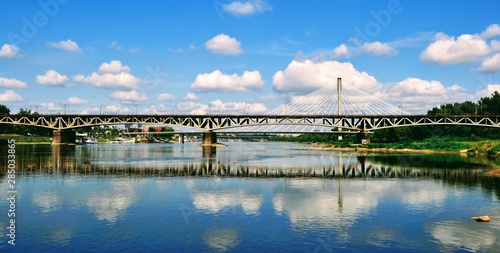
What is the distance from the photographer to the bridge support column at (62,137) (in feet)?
482

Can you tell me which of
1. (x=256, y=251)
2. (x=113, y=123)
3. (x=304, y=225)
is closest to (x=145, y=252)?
(x=256, y=251)

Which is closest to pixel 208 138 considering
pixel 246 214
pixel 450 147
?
pixel 450 147

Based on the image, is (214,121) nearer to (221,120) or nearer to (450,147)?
(221,120)

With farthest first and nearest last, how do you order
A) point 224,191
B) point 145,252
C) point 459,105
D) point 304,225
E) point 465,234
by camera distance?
point 459,105 → point 224,191 → point 304,225 → point 465,234 → point 145,252

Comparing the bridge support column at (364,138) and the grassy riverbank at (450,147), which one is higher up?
the bridge support column at (364,138)

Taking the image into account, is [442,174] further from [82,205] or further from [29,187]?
[29,187]

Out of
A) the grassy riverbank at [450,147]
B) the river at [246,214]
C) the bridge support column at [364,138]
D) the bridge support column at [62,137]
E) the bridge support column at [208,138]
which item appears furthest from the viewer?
the bridge support column at [208,138]

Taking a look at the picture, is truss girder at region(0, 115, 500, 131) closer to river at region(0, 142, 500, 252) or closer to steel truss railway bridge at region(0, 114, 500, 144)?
steel truss railway bridge at region(0, 114, 500, 144)

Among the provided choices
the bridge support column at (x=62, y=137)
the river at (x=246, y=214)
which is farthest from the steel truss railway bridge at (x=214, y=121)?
the river at (x=246, y=214)

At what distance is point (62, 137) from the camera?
14900 centimetres

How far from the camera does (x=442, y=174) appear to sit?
53.6 meters

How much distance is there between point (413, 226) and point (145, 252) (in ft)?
51.4

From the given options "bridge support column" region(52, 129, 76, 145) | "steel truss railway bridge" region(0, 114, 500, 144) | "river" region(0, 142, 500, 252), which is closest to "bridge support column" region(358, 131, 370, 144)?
"steel truss railway bridge" region(0, 114, 500, 144)

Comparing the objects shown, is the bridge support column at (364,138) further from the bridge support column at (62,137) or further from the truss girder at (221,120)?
the bridge support column at (62,137)
